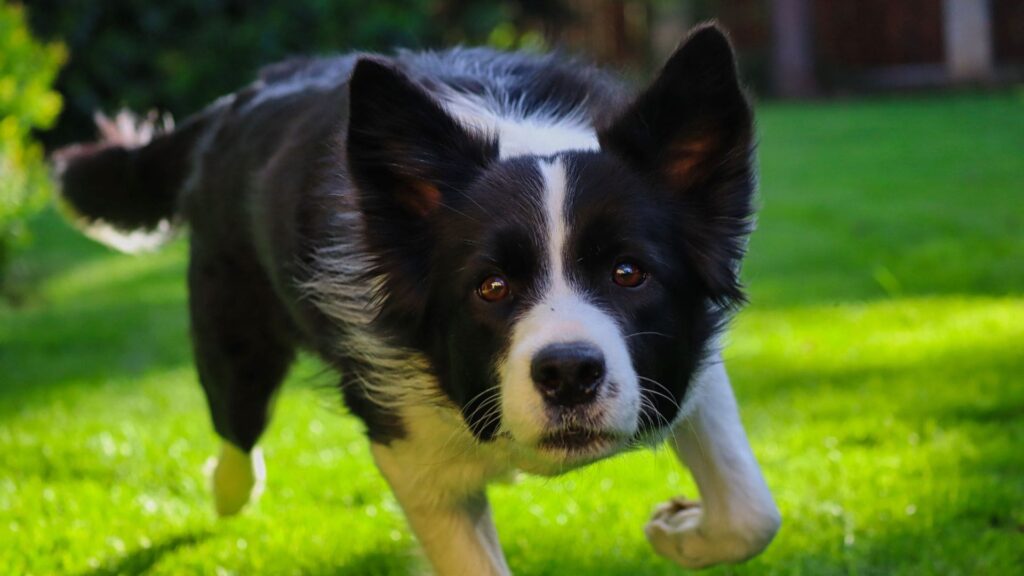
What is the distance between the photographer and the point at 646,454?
5.68 meters

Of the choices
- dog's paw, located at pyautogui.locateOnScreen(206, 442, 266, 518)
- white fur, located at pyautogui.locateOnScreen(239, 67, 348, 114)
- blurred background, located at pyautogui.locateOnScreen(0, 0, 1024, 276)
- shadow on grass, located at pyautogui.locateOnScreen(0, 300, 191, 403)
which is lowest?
blurred background, located at pyautogui.locateOnScreen(0, 0, 1024, 276)

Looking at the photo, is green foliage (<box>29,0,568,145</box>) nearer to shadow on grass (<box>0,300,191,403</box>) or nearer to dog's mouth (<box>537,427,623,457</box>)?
shadow on grass (<box>0,300,191,403</box>)

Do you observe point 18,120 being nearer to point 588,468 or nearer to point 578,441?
point 588,468

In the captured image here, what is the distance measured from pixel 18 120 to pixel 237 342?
3.49 meters

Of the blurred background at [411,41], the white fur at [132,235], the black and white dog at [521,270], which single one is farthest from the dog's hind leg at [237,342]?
the blurred background at [411,41]

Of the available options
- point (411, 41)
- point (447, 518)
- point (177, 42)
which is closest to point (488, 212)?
point (447, 518)

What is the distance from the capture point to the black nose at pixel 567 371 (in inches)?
121

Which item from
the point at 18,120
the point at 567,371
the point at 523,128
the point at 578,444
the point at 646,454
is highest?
the point at 523,128

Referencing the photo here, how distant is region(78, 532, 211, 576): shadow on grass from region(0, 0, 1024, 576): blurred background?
11 mm

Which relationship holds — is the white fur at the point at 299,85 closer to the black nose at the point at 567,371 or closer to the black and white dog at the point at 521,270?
the black and white dog at the point at 521,270

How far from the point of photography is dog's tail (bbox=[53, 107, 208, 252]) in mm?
5758

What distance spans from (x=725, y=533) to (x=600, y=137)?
1.19 metres

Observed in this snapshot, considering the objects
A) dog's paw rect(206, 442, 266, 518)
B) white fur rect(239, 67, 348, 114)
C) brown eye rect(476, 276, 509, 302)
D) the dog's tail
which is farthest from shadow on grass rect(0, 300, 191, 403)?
brown eye rect(476, 276, 509, 302)

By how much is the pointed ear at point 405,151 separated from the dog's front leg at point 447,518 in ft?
2.30
